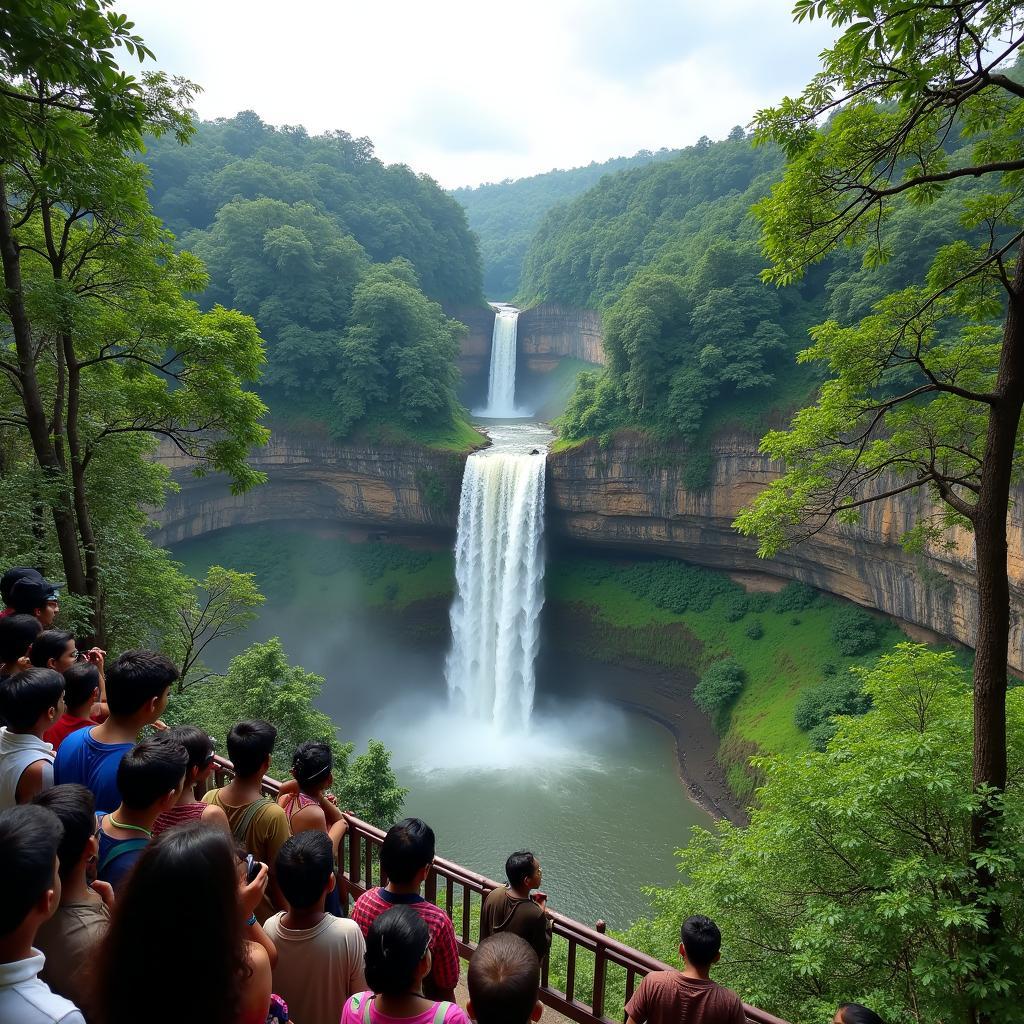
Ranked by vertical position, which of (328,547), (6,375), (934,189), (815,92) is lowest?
(328,547)

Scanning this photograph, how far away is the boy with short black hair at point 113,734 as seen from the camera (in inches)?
132

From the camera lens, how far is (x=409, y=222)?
127 feet

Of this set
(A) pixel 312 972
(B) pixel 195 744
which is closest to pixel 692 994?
(A) pixel 312 972

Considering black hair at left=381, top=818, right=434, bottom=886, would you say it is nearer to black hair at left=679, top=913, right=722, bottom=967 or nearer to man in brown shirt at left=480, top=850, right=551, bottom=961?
man in brown shirt at left=480, top=850, right=551, bottom=961

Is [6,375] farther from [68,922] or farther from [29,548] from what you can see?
[68,922]

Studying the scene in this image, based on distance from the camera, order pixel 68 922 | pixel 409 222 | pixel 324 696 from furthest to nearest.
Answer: pixel 409 222 → pixel 324 696 → pixel 68 922

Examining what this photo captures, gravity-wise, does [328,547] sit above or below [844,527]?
below

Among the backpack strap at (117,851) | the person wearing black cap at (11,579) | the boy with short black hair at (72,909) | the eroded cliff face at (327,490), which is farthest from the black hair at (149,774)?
the eroded cliff face at (327,490)

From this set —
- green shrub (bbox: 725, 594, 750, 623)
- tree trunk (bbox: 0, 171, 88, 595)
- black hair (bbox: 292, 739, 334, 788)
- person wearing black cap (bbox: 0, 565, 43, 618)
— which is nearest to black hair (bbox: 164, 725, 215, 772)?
black hair (bbox: 292, 739, 334, 788)

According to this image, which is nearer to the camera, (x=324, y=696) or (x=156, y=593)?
(x=156, y=593)

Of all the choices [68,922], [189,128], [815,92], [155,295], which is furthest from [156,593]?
[815,92]

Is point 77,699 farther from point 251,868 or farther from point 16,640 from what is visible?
point 251,868

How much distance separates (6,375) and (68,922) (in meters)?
9.76

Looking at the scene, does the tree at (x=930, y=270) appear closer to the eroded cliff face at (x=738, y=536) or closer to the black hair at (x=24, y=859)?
the black hair at (x=24, y=859)
